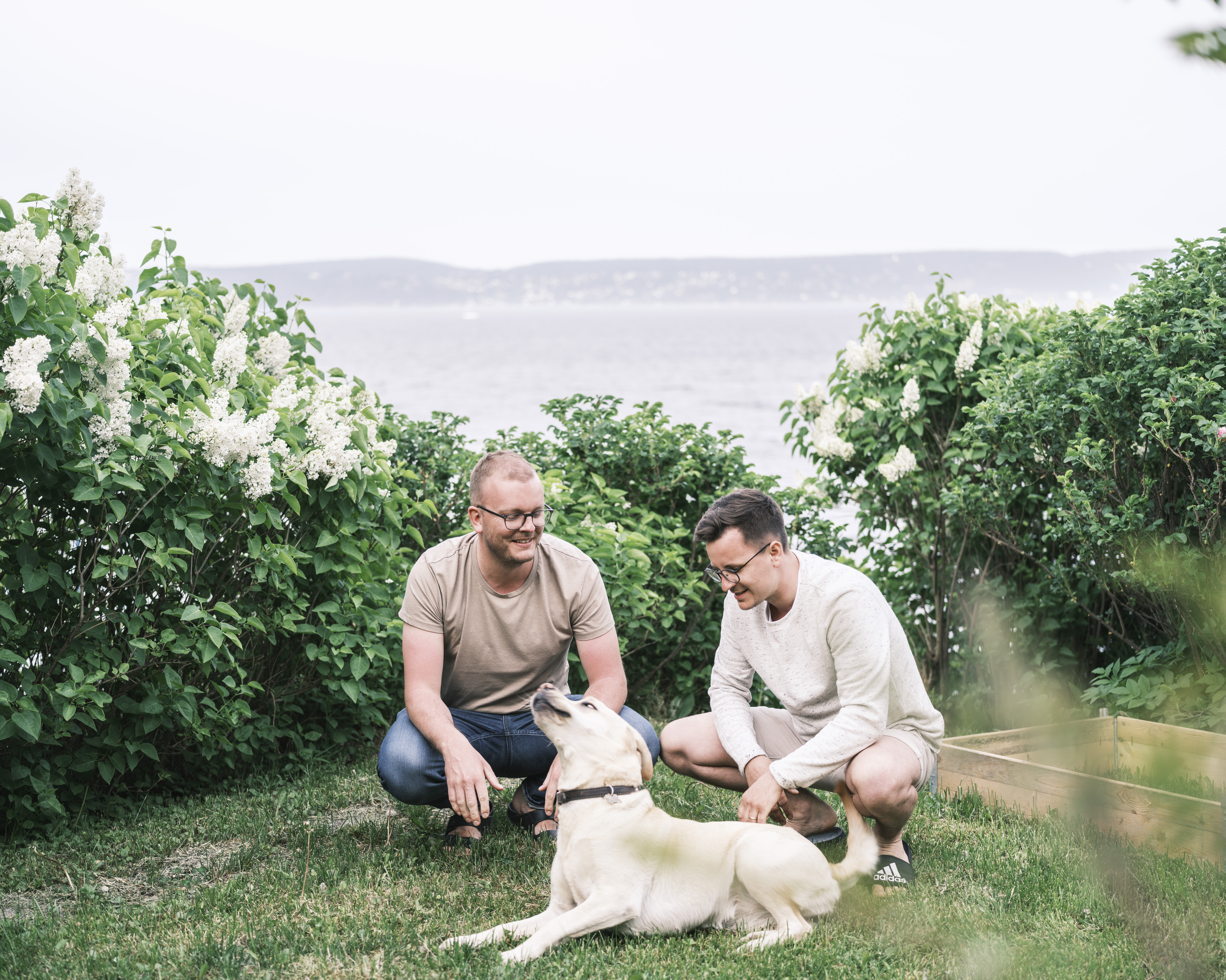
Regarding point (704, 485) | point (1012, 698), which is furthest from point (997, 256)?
point (1012, 698)

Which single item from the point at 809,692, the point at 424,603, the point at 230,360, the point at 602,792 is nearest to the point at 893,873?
the point at 809,692

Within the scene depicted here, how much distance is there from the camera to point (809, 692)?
3.95 m

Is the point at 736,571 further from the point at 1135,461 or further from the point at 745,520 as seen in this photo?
the point at 1135,461

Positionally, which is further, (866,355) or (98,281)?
(866,355)

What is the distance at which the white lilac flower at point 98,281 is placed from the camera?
4164 millimetres

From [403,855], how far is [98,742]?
153 cm

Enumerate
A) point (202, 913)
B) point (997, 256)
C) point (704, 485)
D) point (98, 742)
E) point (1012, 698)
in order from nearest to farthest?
point (1012, 698) → point (202, 913) → point (98, 742) → point (704, 485) → point (997, 256)

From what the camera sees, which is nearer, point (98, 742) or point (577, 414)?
point (98, 742)

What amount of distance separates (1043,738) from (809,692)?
124 inches

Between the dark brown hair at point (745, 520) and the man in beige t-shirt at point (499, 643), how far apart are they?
74cm

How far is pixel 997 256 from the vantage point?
7138cm

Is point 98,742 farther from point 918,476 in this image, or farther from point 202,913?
point 918,476

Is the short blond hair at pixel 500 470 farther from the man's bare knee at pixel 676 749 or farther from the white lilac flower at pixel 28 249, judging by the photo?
the white lilac flower at pixel 28 249

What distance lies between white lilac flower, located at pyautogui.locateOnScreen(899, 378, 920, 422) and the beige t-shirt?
2695 mm
